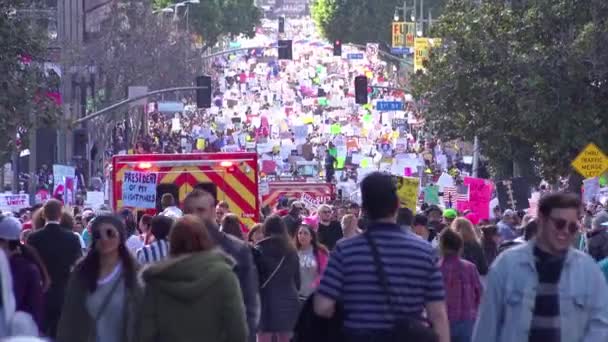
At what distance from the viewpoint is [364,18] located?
112 meters

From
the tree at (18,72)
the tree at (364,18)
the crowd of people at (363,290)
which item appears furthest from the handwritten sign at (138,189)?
the tree at (364,18)

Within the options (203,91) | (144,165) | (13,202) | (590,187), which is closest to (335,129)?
(203,91)

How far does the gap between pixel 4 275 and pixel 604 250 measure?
327 inches

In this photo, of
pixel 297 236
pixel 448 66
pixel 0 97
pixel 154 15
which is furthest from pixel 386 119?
pixel 297 236

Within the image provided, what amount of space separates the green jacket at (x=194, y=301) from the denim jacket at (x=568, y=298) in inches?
54.1

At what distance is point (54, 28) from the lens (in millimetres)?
70188

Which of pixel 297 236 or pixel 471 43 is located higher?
pixel 471 43

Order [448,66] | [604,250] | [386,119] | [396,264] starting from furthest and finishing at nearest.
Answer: [386,119], [448,66], [604,250], [396,264]

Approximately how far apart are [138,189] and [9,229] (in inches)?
521

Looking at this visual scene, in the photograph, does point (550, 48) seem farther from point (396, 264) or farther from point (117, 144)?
point (117, 144)

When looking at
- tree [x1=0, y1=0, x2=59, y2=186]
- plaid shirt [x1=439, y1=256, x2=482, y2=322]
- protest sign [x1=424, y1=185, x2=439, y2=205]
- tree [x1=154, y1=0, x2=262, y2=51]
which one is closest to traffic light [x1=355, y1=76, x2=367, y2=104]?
protest sign [x1=424, y1=185, x2=439, y2=205]

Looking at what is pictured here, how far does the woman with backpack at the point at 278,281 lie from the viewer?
15.0 metres

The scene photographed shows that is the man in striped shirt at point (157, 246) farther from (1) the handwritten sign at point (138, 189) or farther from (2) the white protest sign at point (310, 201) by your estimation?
(2) the white protest sign at point (310, 201)

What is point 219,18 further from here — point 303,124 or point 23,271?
point 23,271
